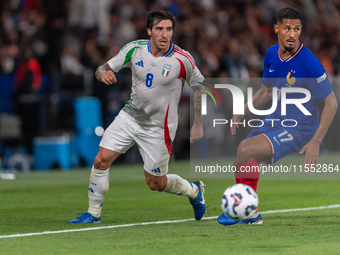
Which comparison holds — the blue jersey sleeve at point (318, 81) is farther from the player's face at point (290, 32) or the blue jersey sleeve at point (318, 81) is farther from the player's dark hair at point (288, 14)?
the player's dark hair at point (288, 14)

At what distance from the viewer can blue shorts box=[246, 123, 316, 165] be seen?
697 cm

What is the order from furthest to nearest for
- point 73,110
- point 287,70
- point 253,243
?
point 73,110, point 287,70, point 253,243

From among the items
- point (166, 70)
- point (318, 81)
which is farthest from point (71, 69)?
point (318, 81)

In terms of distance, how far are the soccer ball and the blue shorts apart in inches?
28.1

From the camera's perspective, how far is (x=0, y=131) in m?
13.6

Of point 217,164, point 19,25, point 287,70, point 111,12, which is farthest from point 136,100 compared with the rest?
point 111,12

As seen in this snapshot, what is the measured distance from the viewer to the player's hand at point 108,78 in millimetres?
6820

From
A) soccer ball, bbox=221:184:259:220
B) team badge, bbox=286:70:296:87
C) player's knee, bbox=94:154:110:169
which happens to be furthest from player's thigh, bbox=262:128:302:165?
player's knee, bbox=94:154:110:169

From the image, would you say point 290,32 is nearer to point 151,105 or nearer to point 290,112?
point 290,112

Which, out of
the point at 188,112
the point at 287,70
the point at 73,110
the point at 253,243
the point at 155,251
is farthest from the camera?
the point at 188,112

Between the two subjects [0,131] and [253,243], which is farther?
[0,131]

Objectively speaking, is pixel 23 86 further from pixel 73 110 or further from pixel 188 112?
pixel 188 112

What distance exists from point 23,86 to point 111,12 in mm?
3792

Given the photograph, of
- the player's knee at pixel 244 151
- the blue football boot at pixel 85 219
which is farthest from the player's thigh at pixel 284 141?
the blue football boot at pixel 85 219
